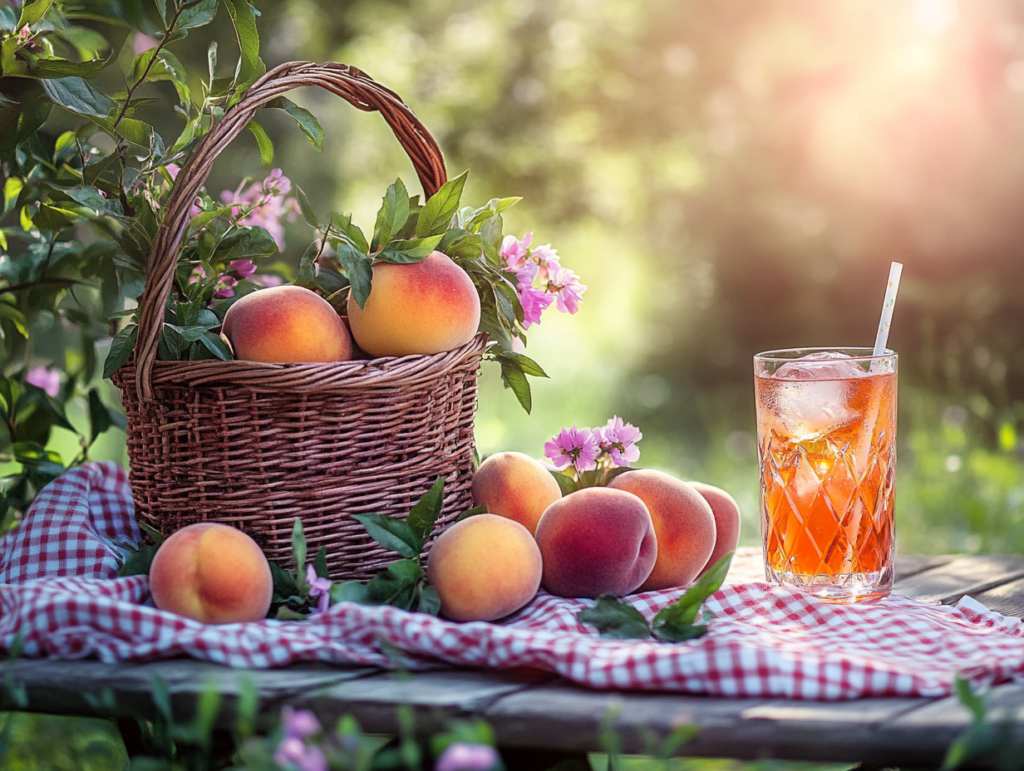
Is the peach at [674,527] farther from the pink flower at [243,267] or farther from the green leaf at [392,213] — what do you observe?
the pink flower at [243,267]

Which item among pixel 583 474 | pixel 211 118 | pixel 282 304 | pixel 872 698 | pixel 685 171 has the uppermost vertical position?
pixel 685 171

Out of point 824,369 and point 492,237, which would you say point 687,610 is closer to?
point 824,369

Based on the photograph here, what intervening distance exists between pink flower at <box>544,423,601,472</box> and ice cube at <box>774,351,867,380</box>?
0.31m

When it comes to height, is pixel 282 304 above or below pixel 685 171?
below

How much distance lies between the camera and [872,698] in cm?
99

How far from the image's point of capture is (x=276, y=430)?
1.28 metres

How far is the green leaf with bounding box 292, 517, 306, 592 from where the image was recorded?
1.22 meters

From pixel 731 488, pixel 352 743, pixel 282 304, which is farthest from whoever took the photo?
pixel 731 488

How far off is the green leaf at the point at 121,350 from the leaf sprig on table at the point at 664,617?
2.24 ft

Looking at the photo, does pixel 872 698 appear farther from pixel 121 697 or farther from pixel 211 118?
pixel 211 118

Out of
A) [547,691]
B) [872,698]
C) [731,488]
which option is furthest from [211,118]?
[731,488]

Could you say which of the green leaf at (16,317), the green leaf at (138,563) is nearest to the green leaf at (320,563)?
the green leaf at (138,563)

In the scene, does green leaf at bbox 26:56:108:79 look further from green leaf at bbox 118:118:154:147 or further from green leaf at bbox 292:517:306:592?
green leaf at bbox 292:517:306:592

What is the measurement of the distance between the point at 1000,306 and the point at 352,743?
434 cm
